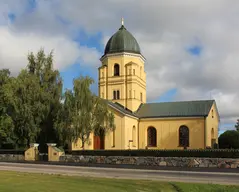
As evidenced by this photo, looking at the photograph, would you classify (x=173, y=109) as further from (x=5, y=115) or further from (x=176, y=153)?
(x=5, y=115)

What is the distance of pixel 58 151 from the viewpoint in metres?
33.2

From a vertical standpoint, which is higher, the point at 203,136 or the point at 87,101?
the point at 87,101

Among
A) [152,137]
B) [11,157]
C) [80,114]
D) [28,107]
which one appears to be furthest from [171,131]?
[11,157]

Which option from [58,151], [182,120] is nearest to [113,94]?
[182,120]

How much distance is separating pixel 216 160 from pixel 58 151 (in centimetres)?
1585

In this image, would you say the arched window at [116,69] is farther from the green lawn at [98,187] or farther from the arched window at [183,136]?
the green lawn at [98,187]

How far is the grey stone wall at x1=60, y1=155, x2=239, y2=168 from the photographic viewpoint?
85.8 ft

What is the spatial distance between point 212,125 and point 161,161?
2034 centimetres

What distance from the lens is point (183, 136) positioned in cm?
4406

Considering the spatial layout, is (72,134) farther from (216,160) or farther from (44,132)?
(216,160)

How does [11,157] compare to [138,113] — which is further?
[138,113]

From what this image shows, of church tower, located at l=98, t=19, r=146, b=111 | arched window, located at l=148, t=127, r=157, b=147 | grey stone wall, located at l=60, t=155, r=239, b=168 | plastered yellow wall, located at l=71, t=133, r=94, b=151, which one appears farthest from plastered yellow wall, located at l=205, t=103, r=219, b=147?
grey stone wall, located at l=60, t=155, r=239, b=168

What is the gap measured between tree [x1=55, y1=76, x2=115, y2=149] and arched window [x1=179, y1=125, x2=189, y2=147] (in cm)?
1252

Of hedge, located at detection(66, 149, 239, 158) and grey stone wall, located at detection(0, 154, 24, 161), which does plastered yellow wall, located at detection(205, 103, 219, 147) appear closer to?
hedge, located at detection(66, 149, 239, 158)
